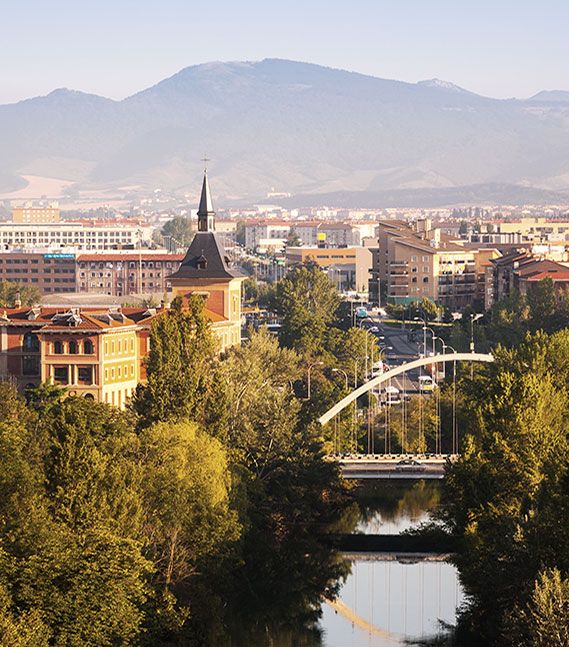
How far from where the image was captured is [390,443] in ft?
236

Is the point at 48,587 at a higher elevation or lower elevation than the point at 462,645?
higher

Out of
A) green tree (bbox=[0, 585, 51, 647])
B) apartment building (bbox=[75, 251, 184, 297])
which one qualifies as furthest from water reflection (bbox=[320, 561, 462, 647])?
apartment building (bbox=[75, 251, 184, 297])

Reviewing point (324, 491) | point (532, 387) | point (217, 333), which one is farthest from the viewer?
point (217, 333)

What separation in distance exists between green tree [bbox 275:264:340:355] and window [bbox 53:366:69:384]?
23.7 m

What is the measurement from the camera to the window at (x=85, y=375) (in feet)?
241

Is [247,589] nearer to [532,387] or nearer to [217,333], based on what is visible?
[532,387]

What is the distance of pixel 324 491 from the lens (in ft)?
201

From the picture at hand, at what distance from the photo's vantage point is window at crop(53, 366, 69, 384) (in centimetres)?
7369

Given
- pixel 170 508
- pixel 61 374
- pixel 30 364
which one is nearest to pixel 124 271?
pixel 30 364

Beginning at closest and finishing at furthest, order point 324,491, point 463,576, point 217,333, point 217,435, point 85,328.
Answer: point 463,576 < point 217,435 < point 324,491 < point 85,328 < point 217,333

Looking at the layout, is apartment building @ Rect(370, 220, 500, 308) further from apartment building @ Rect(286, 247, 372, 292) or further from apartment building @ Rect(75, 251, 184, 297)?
apartment building @ Rect(75, 251, 184, 297)

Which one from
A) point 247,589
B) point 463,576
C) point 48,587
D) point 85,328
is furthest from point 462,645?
point 85,328

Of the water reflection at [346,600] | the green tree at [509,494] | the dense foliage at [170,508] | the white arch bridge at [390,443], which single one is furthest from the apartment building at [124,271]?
the green tree at [509,494]

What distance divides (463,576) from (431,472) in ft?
47.5
